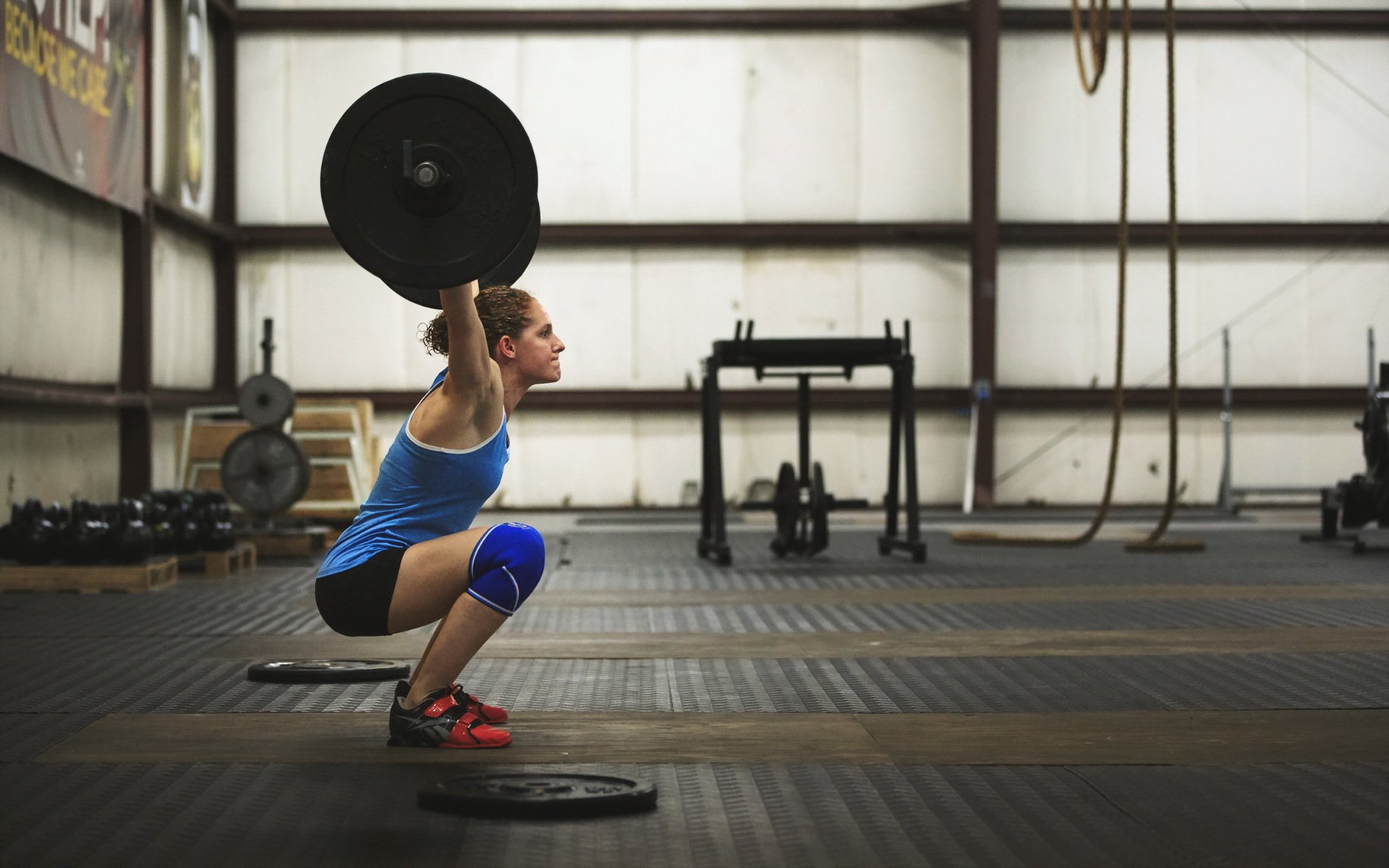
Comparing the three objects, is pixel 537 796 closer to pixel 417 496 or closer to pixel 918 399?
pixel 417 496

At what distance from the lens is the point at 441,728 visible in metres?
2.47

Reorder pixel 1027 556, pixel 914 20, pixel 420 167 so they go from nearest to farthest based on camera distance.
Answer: pixel 420 167 → pixel 1027 556 → pixel 914 20

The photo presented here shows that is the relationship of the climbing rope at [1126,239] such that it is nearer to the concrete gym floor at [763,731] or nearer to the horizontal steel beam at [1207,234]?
the concrete gym floor at [763,731]

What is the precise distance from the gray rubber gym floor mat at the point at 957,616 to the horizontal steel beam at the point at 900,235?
18.6ft

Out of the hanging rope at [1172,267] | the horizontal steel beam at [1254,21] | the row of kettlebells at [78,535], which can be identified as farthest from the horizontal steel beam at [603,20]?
the row of kettlebells at [78,535]

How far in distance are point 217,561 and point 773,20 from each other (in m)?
6.26

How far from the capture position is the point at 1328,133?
10.3 meters

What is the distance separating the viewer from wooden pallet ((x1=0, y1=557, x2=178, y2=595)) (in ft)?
16.4

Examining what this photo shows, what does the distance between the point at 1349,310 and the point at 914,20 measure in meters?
3.98

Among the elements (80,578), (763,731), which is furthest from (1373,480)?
(80,578)

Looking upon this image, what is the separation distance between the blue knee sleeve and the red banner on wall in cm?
460

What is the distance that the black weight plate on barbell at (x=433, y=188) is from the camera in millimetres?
2160

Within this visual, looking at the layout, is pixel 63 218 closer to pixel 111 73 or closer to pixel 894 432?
pixel 111 73

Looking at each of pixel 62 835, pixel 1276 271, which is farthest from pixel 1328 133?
pixel 62 835
